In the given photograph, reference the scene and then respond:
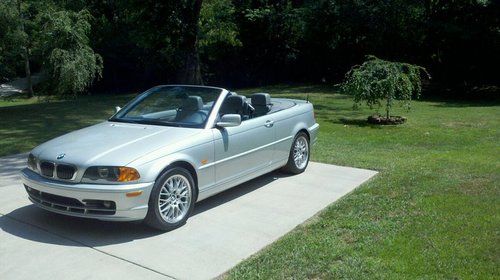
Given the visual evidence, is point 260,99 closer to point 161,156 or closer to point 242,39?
point 161,156

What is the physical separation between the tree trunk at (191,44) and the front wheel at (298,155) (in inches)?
465

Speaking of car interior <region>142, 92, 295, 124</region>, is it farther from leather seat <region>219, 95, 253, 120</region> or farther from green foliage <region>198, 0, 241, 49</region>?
green foliage <region>198, 0, 241, 49</region>

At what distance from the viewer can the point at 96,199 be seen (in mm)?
4965

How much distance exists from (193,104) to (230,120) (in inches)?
25.0

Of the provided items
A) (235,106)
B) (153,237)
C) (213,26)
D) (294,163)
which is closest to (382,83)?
(294,163)

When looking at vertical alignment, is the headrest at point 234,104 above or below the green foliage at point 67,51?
below

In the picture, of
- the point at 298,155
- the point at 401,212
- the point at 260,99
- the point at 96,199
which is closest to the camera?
the point at 96,199

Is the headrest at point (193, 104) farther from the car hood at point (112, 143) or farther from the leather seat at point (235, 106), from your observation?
the car hood at point (112, 143)

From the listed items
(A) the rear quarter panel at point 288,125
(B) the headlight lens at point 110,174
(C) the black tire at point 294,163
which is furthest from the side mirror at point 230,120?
→ (C) the black tire at point 294,163

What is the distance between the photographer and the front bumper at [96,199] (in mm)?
4940

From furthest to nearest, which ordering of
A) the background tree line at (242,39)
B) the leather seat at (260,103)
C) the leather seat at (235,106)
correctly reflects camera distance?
the background tree line at (242,39) < the leather seat at (260,103) < the leather seat at (235,106)

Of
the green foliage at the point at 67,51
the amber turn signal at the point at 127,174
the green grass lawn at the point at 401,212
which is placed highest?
the green foliage at the point at 67,51

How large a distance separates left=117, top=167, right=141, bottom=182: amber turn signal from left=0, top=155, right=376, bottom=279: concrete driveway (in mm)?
598

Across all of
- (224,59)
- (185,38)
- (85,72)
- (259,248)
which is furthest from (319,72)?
(259,248)
